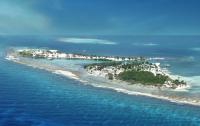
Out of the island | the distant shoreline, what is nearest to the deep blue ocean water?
the distant shoreline

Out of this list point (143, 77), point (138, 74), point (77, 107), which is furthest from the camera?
point (138, 74)

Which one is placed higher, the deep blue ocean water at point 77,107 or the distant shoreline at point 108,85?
the distant shoreline at point 108,85

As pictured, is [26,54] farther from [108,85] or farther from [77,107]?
[77,107]

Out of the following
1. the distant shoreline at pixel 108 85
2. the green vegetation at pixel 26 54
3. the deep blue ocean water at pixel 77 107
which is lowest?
the deep blue ocean water at pixel 77 107

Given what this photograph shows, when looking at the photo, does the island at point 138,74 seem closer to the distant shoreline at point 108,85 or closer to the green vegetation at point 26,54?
the distant shoreline at point 108,85

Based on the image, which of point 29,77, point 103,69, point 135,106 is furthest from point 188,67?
point 135,106

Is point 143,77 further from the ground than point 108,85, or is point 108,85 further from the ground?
point 143,77

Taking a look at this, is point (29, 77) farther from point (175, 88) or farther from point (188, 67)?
point (188, 67)

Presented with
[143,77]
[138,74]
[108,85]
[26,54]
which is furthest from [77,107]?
[26,54]

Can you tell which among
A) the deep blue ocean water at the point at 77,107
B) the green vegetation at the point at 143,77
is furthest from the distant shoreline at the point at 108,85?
the green vegetation at the point at 143,77
